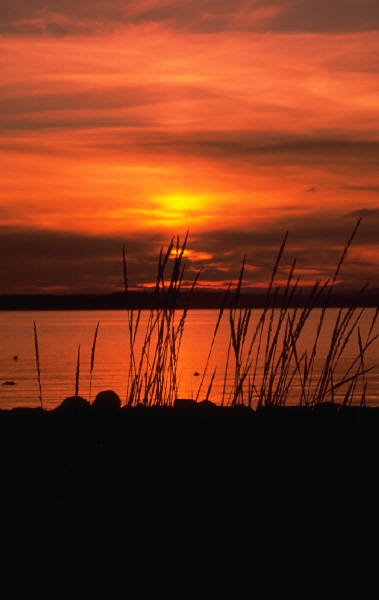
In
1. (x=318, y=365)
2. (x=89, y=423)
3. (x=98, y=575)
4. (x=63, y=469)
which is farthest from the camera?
(x=318, y=365)

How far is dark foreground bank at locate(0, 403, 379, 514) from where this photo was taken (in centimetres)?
332

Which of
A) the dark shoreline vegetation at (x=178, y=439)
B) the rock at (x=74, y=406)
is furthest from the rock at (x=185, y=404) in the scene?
the rock at (x=74, y=406)

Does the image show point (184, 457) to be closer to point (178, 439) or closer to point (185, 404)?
point (178, 439)

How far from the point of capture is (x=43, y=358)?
3025 cm

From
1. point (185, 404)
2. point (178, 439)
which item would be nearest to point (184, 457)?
point (178, 439)

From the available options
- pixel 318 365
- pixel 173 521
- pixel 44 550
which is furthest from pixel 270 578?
pixel 318 365

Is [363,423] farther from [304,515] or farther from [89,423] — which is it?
[89,423]

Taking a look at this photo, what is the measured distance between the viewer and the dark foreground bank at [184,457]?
3.32m

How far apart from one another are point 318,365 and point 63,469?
25.7 m

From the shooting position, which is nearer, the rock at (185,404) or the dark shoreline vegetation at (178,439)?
the dark shoreline vegetation at (178,439)

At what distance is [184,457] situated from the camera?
368 cm

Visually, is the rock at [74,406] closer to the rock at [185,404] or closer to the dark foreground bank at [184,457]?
the dark foreground bank at [184,457]

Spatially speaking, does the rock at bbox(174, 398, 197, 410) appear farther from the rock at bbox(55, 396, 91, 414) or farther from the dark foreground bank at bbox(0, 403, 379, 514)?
the rock at bbox(55, 396, 91, 414)

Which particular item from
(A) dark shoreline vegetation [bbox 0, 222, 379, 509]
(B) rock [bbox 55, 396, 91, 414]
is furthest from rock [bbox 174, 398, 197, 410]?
(B) rock [bbox 55, 396, 91, 414]
